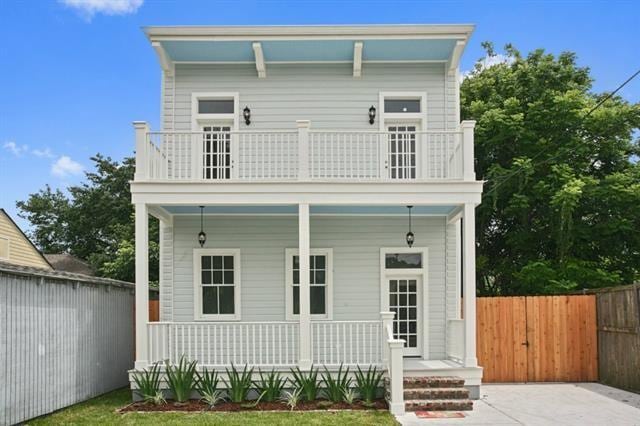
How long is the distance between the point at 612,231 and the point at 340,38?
10.1m

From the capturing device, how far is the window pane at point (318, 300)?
37.7 feet

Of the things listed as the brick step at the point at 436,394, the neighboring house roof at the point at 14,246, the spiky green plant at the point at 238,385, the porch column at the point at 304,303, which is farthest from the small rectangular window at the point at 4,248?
the brick step at the point at 436,394

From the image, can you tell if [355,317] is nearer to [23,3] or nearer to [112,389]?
[112,389]

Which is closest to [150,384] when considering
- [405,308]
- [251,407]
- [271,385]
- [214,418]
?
[214,418]

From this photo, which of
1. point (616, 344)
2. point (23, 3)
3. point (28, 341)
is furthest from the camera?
point (23, 3)

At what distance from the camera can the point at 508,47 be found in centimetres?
2011

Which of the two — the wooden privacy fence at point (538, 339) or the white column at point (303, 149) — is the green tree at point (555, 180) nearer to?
the wooden privacy fence at point (538, 339)

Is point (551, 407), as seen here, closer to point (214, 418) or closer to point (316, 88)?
point (214, 418)

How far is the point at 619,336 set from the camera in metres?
10.6

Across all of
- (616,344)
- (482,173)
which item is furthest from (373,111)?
(482,173)

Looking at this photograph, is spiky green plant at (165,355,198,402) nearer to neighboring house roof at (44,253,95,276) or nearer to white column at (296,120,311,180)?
white column at (296,120,311,180)

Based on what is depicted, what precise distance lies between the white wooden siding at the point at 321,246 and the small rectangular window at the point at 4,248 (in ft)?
35.2

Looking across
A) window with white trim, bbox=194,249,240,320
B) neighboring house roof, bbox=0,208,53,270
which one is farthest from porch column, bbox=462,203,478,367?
neighboring house roof, bbox=0,208,53,270

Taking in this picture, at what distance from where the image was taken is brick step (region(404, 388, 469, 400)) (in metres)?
9.12
